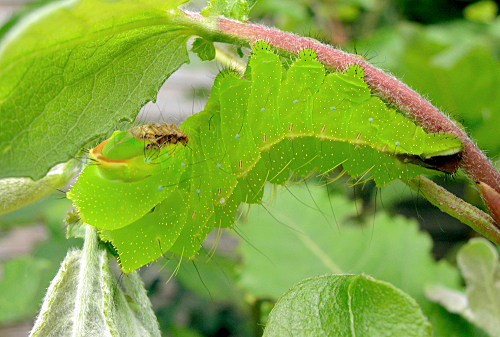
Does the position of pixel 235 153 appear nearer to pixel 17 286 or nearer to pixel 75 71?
pixel 75 71

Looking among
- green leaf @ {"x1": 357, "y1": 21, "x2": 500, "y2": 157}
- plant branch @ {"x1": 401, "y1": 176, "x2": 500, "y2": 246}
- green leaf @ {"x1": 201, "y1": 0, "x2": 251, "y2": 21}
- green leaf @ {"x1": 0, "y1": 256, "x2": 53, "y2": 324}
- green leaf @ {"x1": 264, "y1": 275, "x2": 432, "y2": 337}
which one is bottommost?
green leaf @ {"x1": 0, "y1": 256, "x2": 53, "y2": 324}

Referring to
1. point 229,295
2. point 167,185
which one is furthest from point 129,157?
point 229,295

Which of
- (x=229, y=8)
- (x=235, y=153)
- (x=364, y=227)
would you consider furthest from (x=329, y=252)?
(x=229, y=8)

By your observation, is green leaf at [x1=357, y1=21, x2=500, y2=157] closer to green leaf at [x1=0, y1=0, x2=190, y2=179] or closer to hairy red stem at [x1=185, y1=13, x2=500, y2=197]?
hairy red stem at [x1=185, y1=13, x2=500, y2=197]

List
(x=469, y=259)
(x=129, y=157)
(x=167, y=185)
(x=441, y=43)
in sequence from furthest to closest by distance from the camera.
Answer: (x=441, y=43), (x=469, y=259), (x=167, y=185), (x=129, y=157)

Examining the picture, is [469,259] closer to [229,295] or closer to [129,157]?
[129,157]

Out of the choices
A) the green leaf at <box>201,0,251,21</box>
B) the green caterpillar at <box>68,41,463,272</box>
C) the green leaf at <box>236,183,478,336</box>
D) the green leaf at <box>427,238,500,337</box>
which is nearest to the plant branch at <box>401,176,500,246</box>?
the green caterpillar at <box>68,41,463,272</box>
